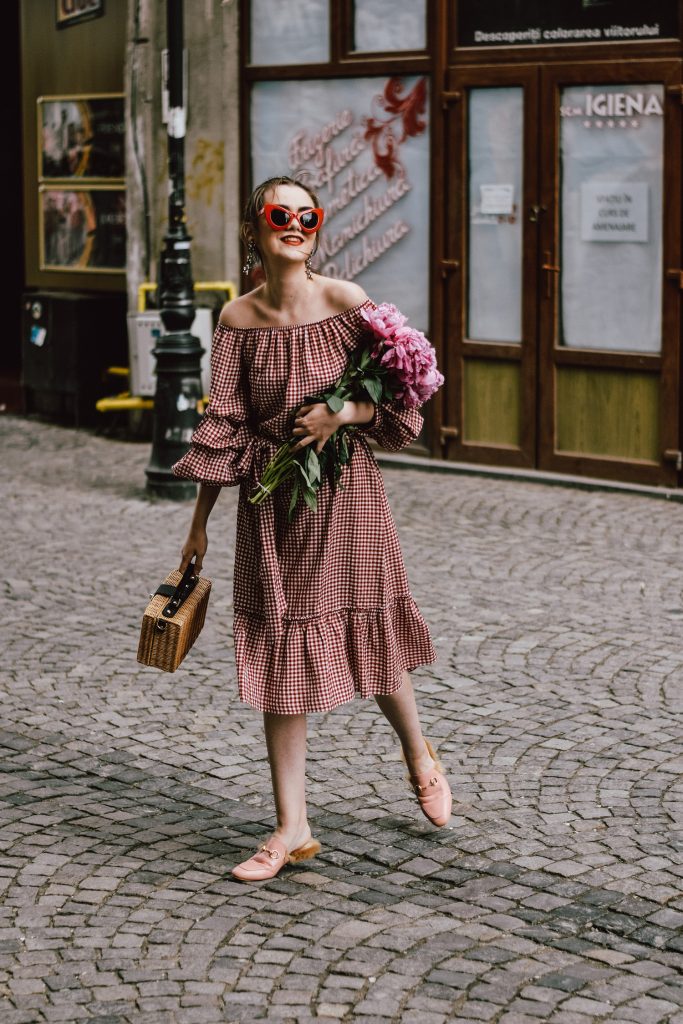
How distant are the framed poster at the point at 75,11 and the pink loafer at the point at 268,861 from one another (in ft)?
33.9

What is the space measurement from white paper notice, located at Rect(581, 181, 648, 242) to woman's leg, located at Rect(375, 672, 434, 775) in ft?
20.4

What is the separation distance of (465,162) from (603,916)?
25.4 feet

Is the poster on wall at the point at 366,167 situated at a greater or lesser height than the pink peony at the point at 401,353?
greater

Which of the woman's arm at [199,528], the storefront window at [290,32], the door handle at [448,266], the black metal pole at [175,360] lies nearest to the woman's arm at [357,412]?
the woman's arm at [199,528]

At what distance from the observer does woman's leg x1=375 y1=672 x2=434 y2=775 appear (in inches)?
199

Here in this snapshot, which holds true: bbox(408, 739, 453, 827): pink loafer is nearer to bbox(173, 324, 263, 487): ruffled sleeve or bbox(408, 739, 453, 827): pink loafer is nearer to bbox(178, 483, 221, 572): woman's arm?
bbox(178, 483, 221, 572): woman's arm

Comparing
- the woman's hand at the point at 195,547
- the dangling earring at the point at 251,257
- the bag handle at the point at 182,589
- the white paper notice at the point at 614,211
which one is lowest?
the bag handle at the point at 182,589

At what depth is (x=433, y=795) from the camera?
16.9 feet

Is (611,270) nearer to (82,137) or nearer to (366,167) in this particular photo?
(366,167)

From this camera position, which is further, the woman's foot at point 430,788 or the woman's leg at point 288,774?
the woman's foot at point 430,788

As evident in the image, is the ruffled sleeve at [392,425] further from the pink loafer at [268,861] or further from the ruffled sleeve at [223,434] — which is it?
the pink loafer at [268,861]

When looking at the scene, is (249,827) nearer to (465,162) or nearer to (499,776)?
(499,776)

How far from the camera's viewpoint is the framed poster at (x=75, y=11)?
45.8ft

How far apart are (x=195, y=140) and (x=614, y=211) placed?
3.51 m
